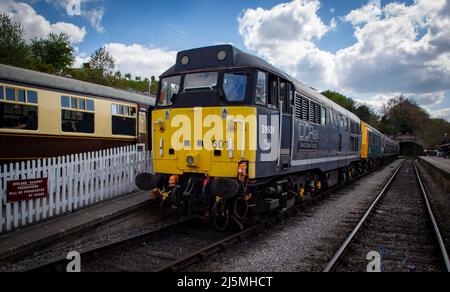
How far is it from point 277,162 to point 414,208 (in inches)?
235

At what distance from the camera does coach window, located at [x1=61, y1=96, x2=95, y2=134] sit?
10258mm

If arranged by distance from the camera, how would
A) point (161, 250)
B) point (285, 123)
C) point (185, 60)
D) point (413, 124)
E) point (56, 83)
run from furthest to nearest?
point (413, 124) < point (56, 83) < point (285, 123) < point (185, 60) < point (161, 250)

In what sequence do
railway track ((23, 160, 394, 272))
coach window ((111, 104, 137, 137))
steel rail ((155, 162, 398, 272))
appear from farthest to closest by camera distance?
coach window ((111, 104, 137, 137)), railway track ((23, 160, 394, 272)), steel rail ((155, 162, 398, 272))

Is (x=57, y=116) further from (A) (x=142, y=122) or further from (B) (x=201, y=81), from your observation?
(B) (x=201, y=81)

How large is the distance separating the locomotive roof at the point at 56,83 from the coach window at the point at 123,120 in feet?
1.22

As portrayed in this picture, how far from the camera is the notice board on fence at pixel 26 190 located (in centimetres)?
659

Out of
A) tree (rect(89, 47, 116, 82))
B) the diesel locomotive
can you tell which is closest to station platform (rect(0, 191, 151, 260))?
the diesel locomotive

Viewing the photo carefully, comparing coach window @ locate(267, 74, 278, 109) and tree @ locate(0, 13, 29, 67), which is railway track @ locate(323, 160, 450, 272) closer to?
coach window @ locate(267, 74, 278, 109)

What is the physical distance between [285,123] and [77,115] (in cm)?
684

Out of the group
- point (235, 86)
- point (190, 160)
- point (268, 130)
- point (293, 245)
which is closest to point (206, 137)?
point (190, 160)

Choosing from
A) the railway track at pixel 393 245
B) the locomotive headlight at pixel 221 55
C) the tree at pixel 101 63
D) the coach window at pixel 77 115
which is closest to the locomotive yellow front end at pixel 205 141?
the locomotive headlight at pixel 221 55

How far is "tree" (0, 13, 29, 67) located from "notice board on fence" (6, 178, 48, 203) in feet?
102

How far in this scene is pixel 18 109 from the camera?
8898 mm
